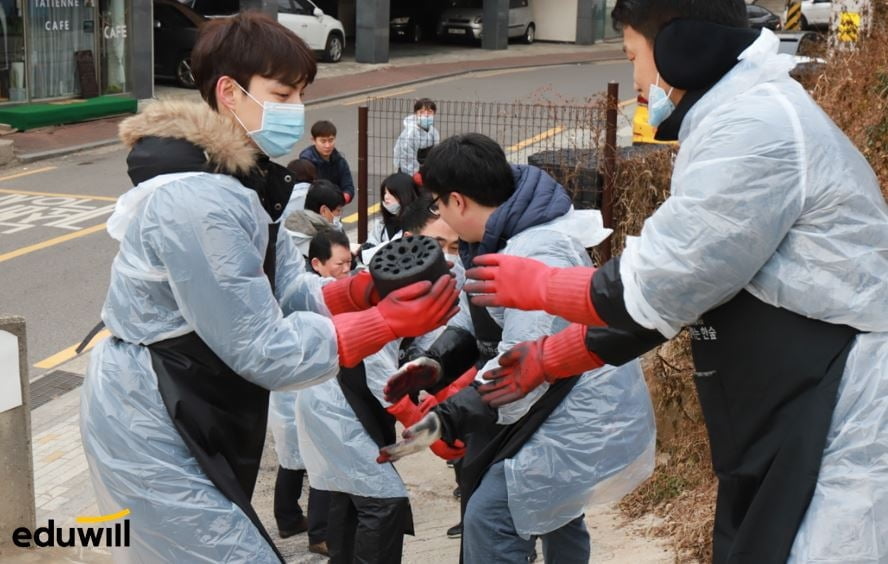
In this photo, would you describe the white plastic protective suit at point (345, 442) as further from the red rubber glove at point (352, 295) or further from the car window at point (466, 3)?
the car window at point (466, 3)

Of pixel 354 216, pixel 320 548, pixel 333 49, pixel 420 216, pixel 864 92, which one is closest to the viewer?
pixel 420 216

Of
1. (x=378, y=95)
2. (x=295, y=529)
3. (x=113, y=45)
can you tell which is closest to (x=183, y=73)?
(x=113, y=45)

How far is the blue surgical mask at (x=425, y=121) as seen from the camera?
10.4 meters

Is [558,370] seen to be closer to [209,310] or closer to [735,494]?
[735,494]

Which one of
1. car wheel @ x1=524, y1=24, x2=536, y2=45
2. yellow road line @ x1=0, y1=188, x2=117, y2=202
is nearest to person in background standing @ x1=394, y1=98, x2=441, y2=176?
yellow road line @ x1=0, y1=188, x2=117, y2=202

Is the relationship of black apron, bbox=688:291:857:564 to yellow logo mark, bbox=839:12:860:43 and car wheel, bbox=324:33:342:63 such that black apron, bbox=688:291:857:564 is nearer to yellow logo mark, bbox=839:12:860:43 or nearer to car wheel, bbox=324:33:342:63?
yellow logo mark, bbox=839:12:860:43

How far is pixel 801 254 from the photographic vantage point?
2369 mm

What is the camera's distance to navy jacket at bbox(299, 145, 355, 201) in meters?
9.66

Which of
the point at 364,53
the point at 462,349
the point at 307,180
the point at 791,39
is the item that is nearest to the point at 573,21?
the point at 364,53

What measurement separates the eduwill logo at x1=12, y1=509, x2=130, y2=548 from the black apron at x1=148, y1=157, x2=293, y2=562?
Answer: 0.91ft

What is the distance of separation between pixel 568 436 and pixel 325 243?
7.04 feet

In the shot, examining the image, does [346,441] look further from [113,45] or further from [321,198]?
[113,45]

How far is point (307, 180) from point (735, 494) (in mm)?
5499

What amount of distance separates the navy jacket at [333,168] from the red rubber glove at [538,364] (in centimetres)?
656
